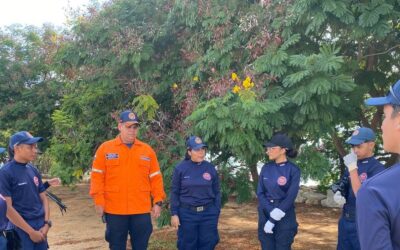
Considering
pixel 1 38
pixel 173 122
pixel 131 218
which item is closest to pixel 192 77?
pixel 173 122

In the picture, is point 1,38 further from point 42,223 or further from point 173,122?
point 42,223

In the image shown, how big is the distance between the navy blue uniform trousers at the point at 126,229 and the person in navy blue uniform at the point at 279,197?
138 centimetres

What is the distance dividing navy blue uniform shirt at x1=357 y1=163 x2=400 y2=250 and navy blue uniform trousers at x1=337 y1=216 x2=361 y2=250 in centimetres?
371

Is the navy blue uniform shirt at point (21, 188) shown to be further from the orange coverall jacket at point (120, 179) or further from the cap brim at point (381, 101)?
the cap brim at point (381, 101)

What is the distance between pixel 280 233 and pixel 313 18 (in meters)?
2.54

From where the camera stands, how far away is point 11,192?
4871 millimetres

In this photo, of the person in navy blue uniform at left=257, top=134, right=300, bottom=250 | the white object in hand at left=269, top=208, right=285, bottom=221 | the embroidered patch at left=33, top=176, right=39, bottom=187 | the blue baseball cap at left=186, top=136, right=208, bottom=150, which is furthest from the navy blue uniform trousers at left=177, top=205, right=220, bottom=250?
the embroidered patch at left=33, top=176, right=39, bottom=187

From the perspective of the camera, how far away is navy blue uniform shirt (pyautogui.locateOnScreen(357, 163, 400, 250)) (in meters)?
1.56

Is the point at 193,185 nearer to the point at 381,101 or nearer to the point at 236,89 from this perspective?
the point at 236,89

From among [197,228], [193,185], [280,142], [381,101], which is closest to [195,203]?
[193,185]

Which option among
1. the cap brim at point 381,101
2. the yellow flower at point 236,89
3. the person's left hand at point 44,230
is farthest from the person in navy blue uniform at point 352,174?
the person's left hand at point 44,230

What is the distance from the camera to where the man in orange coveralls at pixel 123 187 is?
5.48 metres

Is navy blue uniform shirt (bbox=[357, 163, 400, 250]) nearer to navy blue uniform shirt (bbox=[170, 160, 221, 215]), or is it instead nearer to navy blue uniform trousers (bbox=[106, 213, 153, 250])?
navy blue uniform trousers (bbox=[106, 213, 153, 250])

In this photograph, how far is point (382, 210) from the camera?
156 centimetres
